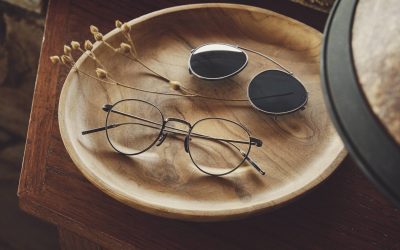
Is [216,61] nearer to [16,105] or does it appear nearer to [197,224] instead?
[197,224]

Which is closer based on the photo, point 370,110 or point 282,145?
point 370,110

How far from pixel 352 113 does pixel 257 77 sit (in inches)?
15.6

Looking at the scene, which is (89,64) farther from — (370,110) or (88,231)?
(370,110)

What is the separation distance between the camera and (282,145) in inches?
27.8

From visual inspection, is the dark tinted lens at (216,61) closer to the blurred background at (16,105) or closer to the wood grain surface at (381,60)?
the wood grain surface at (381,60)

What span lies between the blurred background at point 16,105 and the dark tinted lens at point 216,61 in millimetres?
553

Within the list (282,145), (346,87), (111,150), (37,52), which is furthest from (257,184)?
(37,52)

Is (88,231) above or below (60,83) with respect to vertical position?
below

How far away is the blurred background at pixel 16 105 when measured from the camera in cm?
129

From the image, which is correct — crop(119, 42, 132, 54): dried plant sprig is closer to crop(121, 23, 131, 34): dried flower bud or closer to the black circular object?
crop(121, 23, 131, 34): dried flower bud

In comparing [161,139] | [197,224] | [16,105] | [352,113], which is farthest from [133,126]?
[16,105]

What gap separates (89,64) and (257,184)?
0.89 feet

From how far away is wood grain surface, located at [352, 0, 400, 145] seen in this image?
34cm

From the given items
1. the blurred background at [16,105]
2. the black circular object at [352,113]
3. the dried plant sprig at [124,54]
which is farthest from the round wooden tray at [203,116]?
the blurred background at [16,105]
